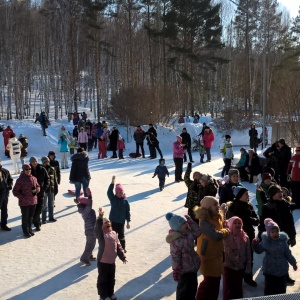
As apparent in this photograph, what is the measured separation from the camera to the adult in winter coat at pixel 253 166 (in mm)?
13894

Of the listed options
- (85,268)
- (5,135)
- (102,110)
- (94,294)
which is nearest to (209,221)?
(94,294)

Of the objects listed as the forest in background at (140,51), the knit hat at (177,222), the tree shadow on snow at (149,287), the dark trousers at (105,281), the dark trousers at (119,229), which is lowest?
the tree shadow on snow at (149,287)

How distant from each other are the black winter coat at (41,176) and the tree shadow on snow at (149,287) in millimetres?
3109

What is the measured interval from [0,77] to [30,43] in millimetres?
7267

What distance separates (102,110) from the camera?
44.0 meters

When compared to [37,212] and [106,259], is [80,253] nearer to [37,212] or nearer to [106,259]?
[37,212]

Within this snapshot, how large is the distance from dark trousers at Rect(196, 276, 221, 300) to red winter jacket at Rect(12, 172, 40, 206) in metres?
4.14

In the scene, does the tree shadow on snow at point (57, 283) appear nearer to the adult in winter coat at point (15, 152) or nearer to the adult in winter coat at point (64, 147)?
the adult in winter coat at point (15, 152)

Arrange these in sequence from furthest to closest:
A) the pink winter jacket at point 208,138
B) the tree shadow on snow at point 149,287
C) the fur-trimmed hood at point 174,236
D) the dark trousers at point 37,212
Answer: the pink winter jacket at point 208,138
the dark trousers at point 37,212
the tree shadow on snow at point 149,287
the fur-trimmed hood at point 174,236

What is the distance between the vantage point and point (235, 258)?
222 inches

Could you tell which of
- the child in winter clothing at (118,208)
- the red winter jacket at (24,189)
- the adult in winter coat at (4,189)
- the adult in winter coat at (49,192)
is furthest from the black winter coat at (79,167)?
the child in winter clothing at (118,208)

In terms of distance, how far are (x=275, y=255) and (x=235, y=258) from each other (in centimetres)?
48

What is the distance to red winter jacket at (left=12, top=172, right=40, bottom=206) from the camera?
27.5ft

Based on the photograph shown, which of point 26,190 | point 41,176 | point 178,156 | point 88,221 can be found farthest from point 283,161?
point 26,190
